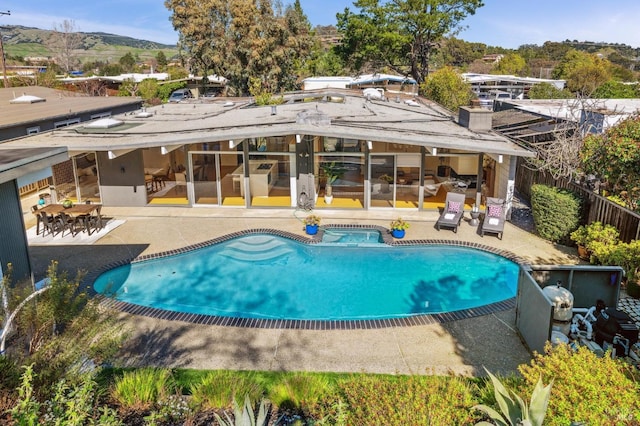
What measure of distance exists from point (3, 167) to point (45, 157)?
0.83 metres

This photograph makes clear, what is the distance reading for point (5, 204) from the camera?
7637 millimetres

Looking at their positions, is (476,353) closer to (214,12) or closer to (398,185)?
(398,185)

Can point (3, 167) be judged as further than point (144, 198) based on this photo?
No

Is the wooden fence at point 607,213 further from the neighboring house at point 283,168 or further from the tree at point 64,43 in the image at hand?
the tree at point 64,43

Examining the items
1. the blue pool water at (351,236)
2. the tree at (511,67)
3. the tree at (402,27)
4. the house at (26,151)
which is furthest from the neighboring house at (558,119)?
the tree at (511,67)

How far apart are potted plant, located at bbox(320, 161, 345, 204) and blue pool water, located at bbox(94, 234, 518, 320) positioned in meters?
3.51

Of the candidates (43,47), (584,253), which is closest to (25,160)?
(584,253)

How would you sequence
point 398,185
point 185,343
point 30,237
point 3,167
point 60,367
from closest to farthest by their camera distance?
point 60,367
point 3,167
point 185,343
point 30,237
point 398,185

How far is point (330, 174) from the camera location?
53.7 ft

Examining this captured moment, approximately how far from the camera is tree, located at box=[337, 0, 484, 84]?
147 feet

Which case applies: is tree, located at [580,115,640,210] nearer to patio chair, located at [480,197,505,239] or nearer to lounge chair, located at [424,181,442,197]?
patio chair, located at [480,197,505,239]

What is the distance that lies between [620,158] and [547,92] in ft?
105

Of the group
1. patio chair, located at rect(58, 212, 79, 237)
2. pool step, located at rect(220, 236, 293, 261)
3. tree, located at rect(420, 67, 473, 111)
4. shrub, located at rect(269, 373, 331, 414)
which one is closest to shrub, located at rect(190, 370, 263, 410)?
shrub, located at rect(269, 373, 331, 414)

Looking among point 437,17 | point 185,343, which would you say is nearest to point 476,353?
point 185,343
